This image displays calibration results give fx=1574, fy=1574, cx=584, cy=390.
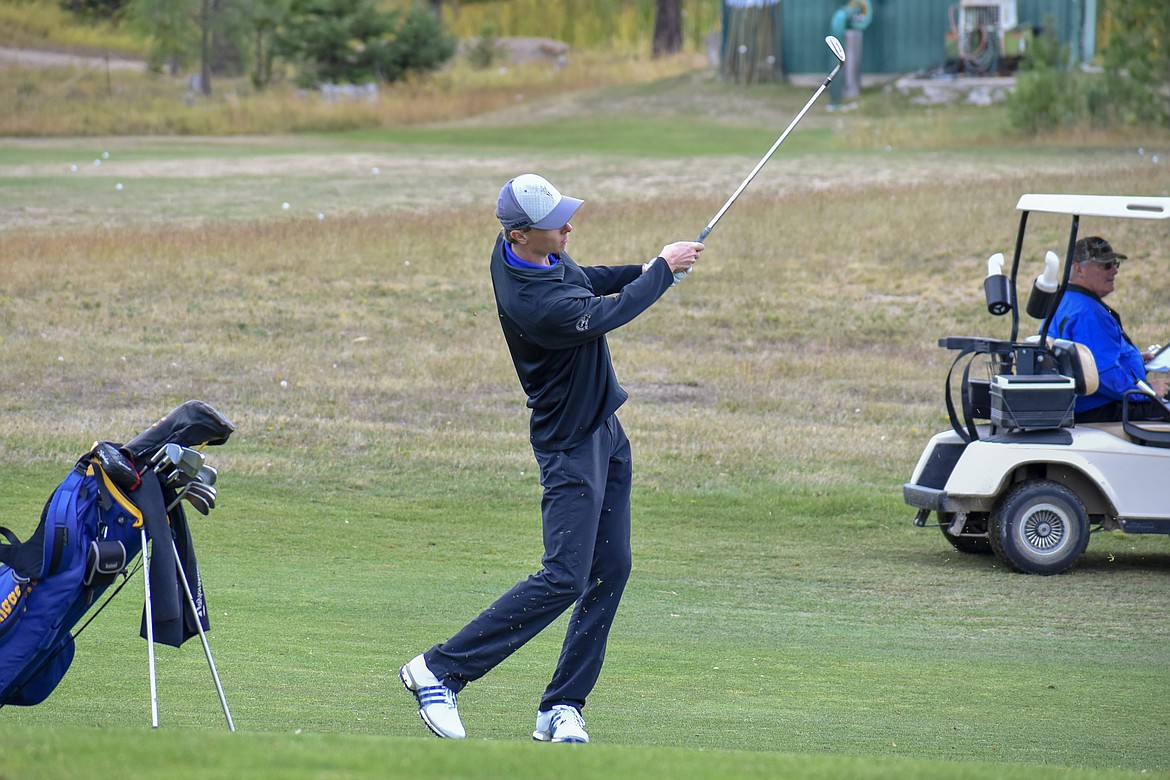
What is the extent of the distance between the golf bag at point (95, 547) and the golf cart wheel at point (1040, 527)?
5.29m

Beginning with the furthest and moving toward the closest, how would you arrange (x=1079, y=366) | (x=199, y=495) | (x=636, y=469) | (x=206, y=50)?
1. (x=206, y=50)
2. (x=636, y=469)
3. (x=1079, y=366)
4. (x=199, y=495)

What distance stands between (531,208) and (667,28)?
167ft

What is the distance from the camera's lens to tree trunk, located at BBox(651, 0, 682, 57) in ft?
178

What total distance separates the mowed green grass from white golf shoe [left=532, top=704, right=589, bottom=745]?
0.53ft

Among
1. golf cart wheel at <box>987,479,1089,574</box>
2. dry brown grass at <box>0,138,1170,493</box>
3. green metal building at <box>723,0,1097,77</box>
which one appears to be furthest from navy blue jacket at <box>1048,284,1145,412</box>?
green metal building at <box>723,0,1097,77</box>

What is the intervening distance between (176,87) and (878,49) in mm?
19268

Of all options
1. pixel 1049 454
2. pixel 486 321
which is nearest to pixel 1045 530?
pixel 1049 454

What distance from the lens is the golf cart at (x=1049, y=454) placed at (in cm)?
870

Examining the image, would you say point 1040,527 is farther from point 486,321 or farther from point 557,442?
point 486,321

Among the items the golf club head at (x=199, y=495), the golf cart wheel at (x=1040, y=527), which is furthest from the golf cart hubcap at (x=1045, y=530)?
the golf club head at (x=199, y=495)

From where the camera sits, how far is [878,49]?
4081 cm

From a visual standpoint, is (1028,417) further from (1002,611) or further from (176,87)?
(176,87)

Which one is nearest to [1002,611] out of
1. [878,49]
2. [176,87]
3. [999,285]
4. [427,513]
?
[999,285]

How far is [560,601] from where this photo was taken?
206 inches
